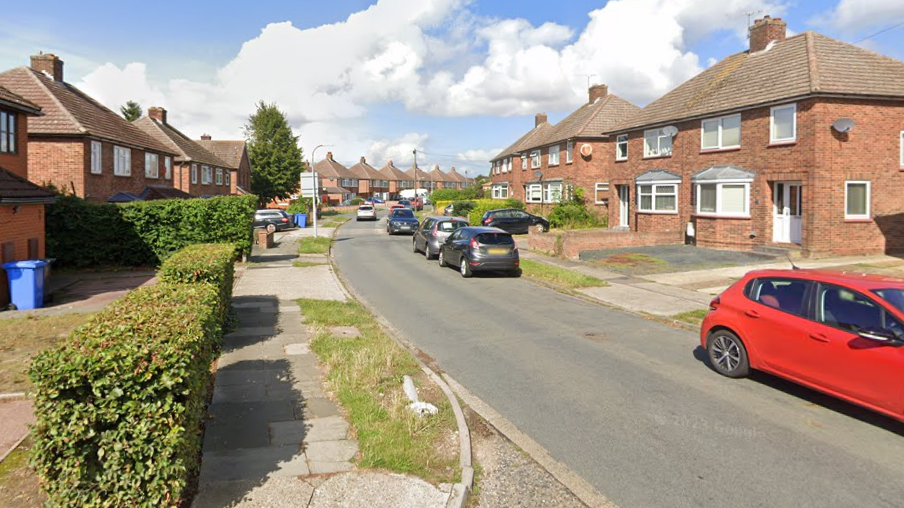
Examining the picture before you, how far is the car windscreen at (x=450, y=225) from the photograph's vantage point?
2353 cm

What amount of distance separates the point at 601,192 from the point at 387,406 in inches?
1320

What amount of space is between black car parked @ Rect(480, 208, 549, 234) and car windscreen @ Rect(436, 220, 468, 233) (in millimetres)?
8580

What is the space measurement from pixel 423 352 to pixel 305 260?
47.7 ft

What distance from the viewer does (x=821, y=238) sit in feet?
65.9

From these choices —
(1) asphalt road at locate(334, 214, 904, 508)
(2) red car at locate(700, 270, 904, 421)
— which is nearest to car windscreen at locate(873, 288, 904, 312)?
(2) red car at locate(700, 270, 904, 421)

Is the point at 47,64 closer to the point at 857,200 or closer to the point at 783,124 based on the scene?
the point at 783,124

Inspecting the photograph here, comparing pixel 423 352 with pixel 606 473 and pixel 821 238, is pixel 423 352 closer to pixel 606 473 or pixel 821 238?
pixel 606 473

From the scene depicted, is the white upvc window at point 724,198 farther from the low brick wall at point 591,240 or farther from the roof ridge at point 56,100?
the roof ridge at point 56,100

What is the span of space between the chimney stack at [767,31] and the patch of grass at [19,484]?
28.2 metres

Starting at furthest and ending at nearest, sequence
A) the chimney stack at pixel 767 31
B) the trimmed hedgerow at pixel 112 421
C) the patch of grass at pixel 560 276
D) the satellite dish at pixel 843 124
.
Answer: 1. the chimney stack at pixel 767 31
2. the satellite dish at pixel 843 124
3. the patch of grass at pixel 560 276
4. the trimmed hedgerow at pixel 112 421

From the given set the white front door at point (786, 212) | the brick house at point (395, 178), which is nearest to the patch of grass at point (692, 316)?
the white front door at point (786, 212)

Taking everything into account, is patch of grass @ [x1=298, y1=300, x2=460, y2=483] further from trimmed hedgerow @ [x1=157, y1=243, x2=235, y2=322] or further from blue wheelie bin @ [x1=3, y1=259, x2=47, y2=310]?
blue wheelie bin @ [x1=3, y1=259, x2=47, y2=310]

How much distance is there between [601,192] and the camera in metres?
38.0

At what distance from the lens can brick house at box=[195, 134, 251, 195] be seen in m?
54.0
